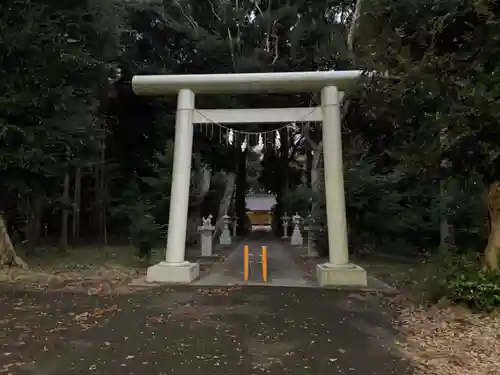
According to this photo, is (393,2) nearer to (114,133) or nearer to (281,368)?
(281,368)

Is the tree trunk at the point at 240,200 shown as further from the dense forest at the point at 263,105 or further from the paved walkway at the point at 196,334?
the paved walkway at the point at 196,334

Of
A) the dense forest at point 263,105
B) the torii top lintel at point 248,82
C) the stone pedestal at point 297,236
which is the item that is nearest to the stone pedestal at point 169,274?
the dense forest at point 263,105

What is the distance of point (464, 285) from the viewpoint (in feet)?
22.7

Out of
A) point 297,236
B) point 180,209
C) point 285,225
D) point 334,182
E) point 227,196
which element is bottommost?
point 180,209

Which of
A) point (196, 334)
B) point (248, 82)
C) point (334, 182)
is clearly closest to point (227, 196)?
point (248, 82)

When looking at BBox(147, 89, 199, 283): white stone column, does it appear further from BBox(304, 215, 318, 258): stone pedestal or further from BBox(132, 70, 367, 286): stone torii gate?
BBox(304, 215, 318, 258): stone pedestal

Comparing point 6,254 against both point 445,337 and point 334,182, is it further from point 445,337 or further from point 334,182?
point 445,337

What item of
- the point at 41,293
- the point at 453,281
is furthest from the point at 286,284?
the point at 41,293

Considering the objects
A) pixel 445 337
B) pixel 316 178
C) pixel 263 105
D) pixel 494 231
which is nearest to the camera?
pixel 445 337

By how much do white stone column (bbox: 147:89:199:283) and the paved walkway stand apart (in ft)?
4.25

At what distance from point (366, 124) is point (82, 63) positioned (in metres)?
8.98

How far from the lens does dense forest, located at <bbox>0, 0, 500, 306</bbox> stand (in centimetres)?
773

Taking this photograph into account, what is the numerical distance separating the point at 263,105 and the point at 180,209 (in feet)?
34.1

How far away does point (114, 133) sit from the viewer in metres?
26.5
